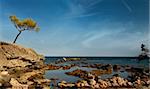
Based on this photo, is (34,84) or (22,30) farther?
(22,30)

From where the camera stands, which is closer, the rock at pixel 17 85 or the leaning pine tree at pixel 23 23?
the rock at pixel 17 85

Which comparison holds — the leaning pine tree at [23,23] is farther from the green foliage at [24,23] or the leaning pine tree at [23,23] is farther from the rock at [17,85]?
the rock at [17,85]

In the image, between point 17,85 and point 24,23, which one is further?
point 24,23

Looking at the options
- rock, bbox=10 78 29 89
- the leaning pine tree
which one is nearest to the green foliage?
the leaning pine tree

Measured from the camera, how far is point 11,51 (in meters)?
48.2

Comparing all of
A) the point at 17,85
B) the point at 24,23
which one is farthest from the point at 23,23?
Result: the point at 17,85

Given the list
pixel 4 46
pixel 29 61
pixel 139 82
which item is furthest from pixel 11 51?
pixel 139 82

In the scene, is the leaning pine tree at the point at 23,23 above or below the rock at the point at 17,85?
above

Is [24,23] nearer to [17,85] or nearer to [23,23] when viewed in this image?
[23,23]

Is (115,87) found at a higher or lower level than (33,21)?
lower

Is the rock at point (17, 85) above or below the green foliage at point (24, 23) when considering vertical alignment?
below

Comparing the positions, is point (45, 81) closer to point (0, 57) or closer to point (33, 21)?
point (0, 57)

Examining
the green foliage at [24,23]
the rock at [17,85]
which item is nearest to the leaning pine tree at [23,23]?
the green foliage at [24,23]

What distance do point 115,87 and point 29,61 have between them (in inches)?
1156
